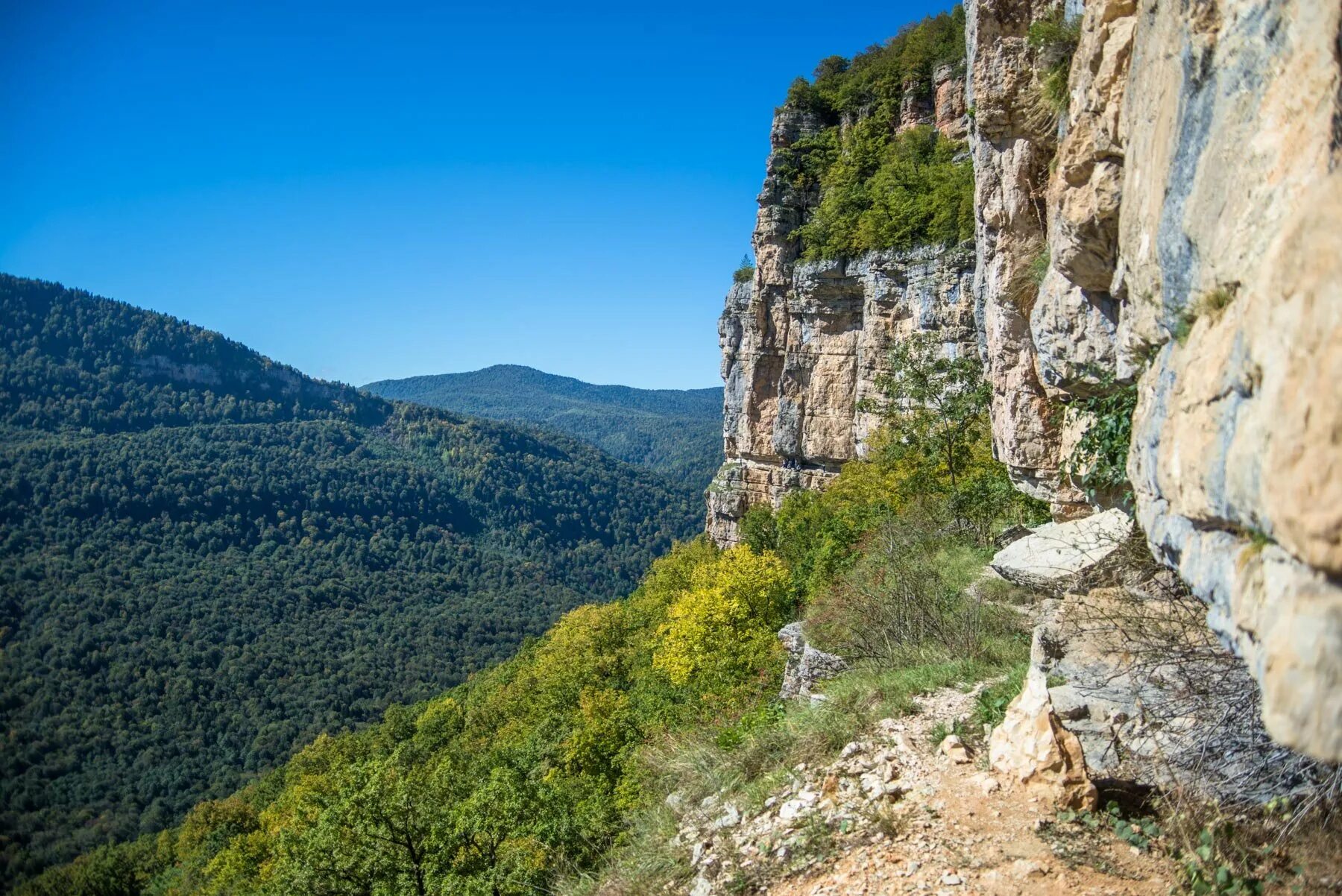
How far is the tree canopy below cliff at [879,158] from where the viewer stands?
25.8m

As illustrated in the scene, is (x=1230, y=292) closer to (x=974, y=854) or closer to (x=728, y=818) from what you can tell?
(x=974, y=854)

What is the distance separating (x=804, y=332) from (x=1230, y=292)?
1177 inches

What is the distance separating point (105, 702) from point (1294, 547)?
85.9 meters

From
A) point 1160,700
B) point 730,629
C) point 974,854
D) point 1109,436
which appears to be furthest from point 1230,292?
point 730,629

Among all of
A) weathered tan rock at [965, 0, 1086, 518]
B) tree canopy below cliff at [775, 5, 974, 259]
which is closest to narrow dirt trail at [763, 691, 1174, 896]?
weathered tan rock at [965, 0, 1086, 518]

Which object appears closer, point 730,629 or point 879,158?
point 730,629

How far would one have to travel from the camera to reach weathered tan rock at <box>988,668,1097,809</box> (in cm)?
521

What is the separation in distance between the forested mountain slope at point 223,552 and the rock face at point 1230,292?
68.9 metres

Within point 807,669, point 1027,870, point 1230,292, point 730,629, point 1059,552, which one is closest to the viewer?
point 1230,292

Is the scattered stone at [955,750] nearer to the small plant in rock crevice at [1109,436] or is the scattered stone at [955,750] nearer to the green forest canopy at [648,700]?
the green forest canopy at [648,700]

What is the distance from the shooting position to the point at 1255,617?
9.45 ft

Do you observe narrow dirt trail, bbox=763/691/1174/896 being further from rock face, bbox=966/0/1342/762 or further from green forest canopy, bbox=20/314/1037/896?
rock face, bbox=966/0/1342/762

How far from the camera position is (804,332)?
107ft

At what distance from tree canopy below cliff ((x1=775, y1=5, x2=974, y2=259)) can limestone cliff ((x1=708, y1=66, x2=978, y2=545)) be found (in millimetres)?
459
